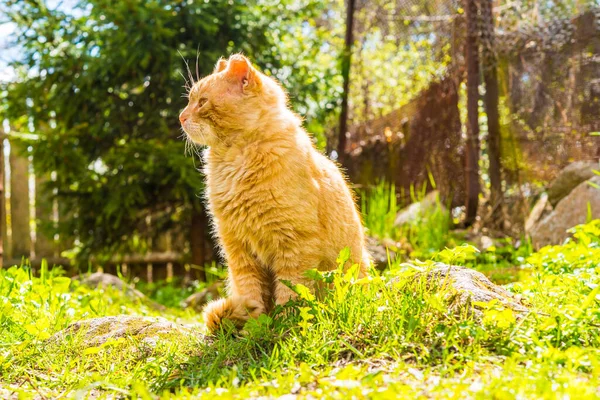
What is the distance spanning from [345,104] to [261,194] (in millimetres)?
4355

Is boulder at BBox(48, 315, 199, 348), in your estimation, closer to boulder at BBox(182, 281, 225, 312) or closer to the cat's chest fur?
the cat's chest fur

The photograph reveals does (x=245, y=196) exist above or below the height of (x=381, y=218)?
above

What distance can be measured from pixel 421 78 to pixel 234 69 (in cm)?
395

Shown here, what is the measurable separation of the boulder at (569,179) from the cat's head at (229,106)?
3.03 meters

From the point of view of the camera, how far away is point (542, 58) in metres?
5.28

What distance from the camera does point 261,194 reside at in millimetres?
2982

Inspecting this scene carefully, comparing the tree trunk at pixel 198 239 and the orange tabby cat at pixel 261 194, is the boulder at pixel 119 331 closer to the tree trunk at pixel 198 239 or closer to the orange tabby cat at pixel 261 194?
the orange tabby cat at pixel 261 194

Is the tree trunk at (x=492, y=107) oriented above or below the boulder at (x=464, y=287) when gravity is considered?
above

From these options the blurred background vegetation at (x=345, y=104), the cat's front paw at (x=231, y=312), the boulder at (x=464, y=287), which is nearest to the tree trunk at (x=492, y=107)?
the blurred background vegetation at (x=345, y=104)

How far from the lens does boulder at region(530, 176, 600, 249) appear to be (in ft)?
16.0

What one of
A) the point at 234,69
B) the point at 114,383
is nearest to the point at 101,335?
the point at 114,383

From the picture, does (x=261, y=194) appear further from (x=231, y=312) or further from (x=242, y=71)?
(x=242, y=71)

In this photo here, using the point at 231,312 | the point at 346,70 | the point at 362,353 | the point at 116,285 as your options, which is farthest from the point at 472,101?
the point at 362,353

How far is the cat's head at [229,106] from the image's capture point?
3.21 m
